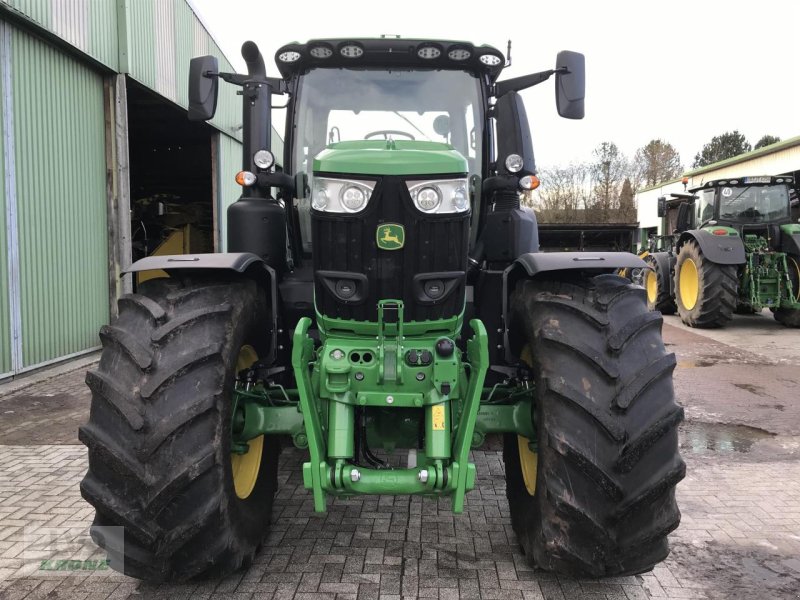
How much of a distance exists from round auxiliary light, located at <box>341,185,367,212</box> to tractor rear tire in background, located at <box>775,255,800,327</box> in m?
10.8

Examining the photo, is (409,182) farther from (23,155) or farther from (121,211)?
(121,211)

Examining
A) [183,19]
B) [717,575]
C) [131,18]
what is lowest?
[717,575]

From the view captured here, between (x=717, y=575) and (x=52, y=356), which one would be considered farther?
(x=52, y=356)

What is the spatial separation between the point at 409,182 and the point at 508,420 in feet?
3.78

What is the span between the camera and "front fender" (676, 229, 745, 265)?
10.8m

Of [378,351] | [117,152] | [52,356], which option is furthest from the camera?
[117,152]

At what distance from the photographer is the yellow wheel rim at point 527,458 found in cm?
310

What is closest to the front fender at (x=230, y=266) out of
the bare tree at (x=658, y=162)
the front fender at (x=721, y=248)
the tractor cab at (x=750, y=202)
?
the front fender at (x=721, y=248)

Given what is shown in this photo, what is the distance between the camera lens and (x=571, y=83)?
3504 millimetres

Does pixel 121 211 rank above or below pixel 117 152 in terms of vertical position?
below

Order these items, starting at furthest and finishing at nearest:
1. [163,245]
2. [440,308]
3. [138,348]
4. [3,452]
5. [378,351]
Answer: [163,245]
[3,452]
[440,308]
[378,351]
[138,348]

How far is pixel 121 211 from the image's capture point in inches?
367

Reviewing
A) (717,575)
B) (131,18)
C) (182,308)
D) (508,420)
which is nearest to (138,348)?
(182,308)

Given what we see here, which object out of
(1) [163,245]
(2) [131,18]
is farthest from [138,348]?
(1) [163,245]
